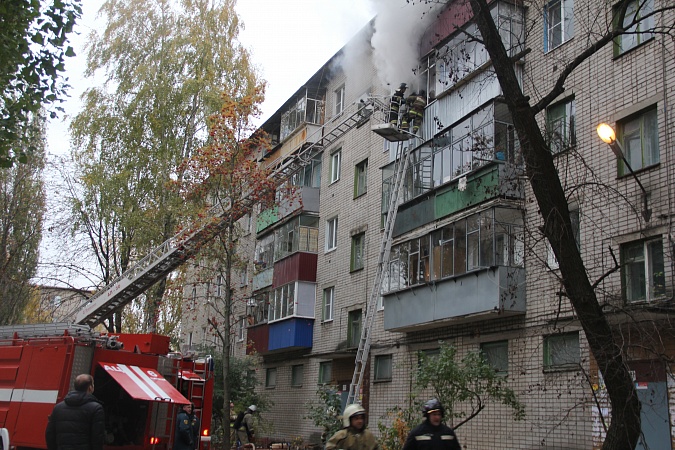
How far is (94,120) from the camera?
25.7 meters

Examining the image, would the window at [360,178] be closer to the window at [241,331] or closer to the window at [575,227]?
the window at [575,227]

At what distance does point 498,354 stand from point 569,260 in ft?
28.9

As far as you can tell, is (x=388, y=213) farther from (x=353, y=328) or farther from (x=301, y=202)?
(x=301, y=202)

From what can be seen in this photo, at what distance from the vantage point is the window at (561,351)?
14.8m

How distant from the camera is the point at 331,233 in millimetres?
26422

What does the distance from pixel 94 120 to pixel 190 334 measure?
713 inches

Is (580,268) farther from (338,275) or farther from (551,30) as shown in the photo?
(338,275)

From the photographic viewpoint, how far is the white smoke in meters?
21.7

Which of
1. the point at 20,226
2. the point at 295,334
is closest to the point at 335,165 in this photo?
the point at 295,334

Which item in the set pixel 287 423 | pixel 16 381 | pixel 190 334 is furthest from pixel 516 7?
pixel 190 334

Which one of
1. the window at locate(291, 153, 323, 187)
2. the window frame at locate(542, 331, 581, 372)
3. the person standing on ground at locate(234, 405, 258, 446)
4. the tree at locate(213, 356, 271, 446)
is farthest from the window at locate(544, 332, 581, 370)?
the window at locate(291, 153, 323, 187)

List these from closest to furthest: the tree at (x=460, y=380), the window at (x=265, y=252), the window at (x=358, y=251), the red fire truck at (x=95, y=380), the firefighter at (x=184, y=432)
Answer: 1. the red fire truck at (x=95, y=380)
2. the firefighter at (x=184, y=432)
3. the tree at (x=460, y=380)
4. the window at (x=358, y=251)
5. the window at (x=265, y=252)

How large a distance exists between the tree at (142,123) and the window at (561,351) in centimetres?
1348

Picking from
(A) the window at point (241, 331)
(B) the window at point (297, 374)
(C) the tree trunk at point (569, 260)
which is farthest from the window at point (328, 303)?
(C) the tree trunk at point (569, 260)
